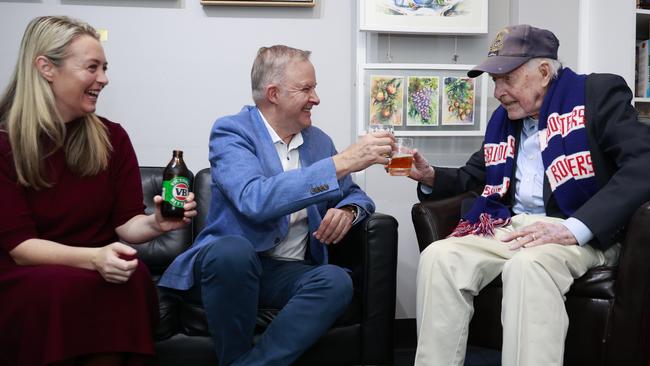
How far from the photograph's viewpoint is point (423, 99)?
9.32ft

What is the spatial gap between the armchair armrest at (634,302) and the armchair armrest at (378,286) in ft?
2.18

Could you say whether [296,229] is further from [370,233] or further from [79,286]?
[79,286]

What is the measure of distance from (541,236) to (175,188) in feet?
3.60

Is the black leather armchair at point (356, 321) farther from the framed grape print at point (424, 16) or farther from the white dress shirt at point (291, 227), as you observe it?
the framed grape print at point (424, 16)

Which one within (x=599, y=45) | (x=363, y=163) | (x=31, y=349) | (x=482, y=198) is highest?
(x=599, y=45)

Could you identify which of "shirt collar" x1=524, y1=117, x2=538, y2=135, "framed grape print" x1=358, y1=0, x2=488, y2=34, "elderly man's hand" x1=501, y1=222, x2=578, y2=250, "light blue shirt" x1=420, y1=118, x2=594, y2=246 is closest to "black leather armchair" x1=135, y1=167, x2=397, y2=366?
"elderly man's hand" x1=501, y1=222, x2=578, y2=250

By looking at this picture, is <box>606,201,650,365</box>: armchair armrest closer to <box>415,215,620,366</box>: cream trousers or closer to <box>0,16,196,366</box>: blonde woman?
<box>415,215,620,366</box>: cream trousers

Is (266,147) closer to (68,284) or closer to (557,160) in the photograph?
(68,284)

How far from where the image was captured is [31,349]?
152cm

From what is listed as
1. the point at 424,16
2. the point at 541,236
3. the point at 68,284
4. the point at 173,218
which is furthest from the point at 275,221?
the point at 424,16

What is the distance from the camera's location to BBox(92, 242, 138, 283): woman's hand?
1.57 metres

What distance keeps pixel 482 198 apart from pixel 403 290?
33.4 inches

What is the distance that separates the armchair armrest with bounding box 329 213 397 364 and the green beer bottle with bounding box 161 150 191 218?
24.9 inches

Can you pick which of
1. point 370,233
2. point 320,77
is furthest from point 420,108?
point 370,233
